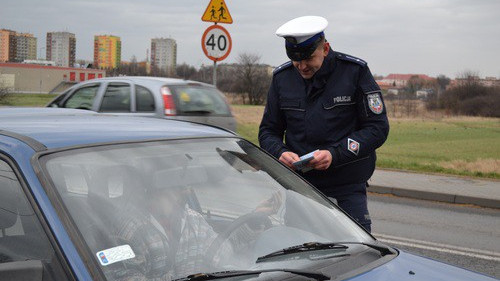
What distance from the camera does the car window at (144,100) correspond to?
1086cm

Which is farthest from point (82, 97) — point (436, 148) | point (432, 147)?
point (432, 147)

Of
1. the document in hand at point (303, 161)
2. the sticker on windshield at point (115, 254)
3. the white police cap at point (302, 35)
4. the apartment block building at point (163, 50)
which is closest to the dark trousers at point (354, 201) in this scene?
the document in hand at point (303, 161)

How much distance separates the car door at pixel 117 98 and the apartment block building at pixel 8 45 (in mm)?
16792

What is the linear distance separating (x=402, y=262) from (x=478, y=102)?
6211cm

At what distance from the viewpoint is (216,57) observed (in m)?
12.5

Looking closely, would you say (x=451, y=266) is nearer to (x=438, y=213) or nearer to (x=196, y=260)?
(x=196, y=260)

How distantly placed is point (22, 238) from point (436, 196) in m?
9.36

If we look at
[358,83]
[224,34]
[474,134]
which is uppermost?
[224,34]

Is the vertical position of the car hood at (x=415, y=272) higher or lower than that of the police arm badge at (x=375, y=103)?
lower

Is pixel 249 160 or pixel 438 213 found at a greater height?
pixel 249 160

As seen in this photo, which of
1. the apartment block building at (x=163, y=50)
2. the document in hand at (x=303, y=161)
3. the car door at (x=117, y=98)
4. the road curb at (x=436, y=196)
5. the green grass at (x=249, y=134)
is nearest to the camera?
the document in hand at (x=303, y=161)

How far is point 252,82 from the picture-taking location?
76000 mm

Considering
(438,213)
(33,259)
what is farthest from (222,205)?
(438,213)

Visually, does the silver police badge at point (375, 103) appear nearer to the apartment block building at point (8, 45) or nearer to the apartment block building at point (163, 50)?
A: the apartment block building at point (8, 45)
